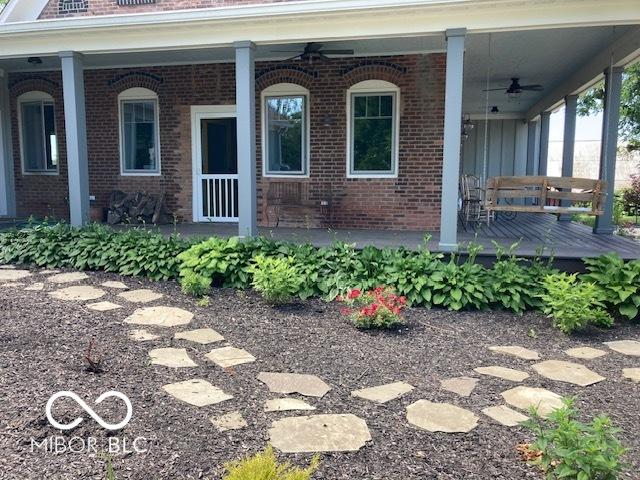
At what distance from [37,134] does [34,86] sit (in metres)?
0.89

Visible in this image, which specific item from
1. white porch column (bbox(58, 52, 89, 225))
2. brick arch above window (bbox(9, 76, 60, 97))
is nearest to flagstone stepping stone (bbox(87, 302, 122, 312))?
white porch column (bbox(58, 52, 89, 225))

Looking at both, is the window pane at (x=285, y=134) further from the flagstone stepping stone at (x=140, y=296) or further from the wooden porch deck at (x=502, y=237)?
the flagstone stepping stone at (x=140, y=296)

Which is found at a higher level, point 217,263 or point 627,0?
point 627,0

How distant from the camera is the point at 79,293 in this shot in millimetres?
5406

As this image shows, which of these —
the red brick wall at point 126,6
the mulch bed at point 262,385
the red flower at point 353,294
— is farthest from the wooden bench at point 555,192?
the red brick wall at point 126,6

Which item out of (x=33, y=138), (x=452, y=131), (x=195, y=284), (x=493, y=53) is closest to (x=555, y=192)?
(x=452, y=131)

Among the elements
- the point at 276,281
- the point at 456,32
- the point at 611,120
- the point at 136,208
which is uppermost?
the point at 456,32

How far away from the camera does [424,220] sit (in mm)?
8250

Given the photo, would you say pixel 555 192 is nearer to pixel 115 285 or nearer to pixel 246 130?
pixel 246 130

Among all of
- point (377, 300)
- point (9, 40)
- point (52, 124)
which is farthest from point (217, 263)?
point (52, 124)

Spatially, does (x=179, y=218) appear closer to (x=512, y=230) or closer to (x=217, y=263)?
(x=217, y=263)

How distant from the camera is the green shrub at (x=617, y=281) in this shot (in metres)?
4.84

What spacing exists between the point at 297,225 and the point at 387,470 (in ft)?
21.9

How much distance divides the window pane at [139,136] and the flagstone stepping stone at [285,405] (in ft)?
23.9
